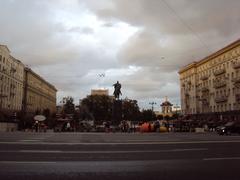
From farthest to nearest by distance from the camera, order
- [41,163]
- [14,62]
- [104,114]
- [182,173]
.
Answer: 1. [104,114]
2. [14,62]
3. [41,163]
4. [182,173]

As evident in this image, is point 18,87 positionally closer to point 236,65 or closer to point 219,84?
point 219,84

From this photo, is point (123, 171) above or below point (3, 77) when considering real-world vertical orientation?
below

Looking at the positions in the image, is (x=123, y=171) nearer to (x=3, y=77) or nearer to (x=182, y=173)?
(x=182, y=173)

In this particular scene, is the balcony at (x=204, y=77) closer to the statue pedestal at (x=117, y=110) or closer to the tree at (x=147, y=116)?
the tree at (x=147, y=116)

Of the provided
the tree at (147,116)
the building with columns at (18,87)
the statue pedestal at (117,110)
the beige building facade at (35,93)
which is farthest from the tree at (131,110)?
the statue pedestal at (117,110)

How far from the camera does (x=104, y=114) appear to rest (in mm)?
130750

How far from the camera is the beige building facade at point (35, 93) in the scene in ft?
424

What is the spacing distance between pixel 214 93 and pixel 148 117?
4261 cm

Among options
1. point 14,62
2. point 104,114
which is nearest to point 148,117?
point 104,114

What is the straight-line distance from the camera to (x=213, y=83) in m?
104

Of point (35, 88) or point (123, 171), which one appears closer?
point (123, 171)

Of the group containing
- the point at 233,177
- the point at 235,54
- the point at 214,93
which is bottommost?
the point at 233,177

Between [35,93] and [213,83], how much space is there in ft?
225

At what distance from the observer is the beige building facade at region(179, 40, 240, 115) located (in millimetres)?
91000
